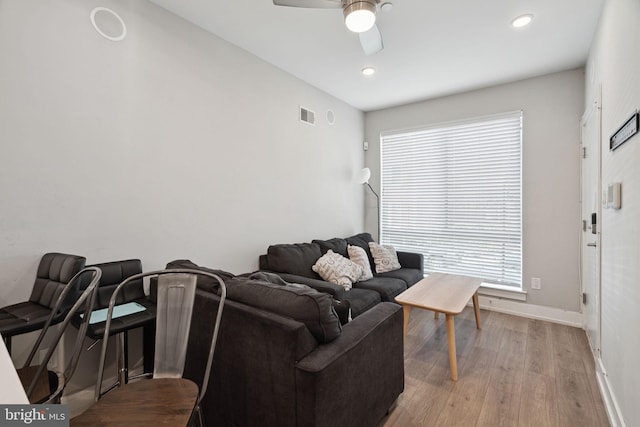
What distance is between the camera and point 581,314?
3.26 m

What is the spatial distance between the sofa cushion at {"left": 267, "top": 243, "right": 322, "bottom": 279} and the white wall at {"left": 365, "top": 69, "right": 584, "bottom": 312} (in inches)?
102

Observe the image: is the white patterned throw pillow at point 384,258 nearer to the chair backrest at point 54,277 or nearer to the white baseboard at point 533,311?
the white baseboard at point 533,311

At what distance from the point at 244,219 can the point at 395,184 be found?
259 cm

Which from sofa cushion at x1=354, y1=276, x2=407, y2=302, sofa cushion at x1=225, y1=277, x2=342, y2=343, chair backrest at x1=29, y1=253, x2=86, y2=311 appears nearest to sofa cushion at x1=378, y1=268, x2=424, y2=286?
sofa cushion at x1=354, y1=276, x2=407, y2=302

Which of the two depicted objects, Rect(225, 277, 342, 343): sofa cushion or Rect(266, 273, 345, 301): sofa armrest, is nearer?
Rect(225, 277, 342, 343): sofa cushion

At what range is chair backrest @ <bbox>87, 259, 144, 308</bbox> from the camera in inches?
74.9

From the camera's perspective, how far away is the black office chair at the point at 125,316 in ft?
Answer: 5.40

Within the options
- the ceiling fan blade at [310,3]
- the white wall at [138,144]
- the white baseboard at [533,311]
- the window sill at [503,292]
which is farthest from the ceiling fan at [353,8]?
the white baseboard at [533,311]

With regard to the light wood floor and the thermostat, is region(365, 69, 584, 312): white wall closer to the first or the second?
the light wood floor

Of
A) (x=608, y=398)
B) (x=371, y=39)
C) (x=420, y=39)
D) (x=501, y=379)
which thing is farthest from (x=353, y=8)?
(x=608, y=398)

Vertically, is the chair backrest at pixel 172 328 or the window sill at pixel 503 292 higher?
the chair backrest at pixel 172 328

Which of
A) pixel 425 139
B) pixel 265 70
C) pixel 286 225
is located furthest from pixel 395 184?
pixel 265 70

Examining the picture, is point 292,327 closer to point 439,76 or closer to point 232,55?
point 232,55

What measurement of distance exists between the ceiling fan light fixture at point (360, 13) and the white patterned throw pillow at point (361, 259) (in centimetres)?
240
